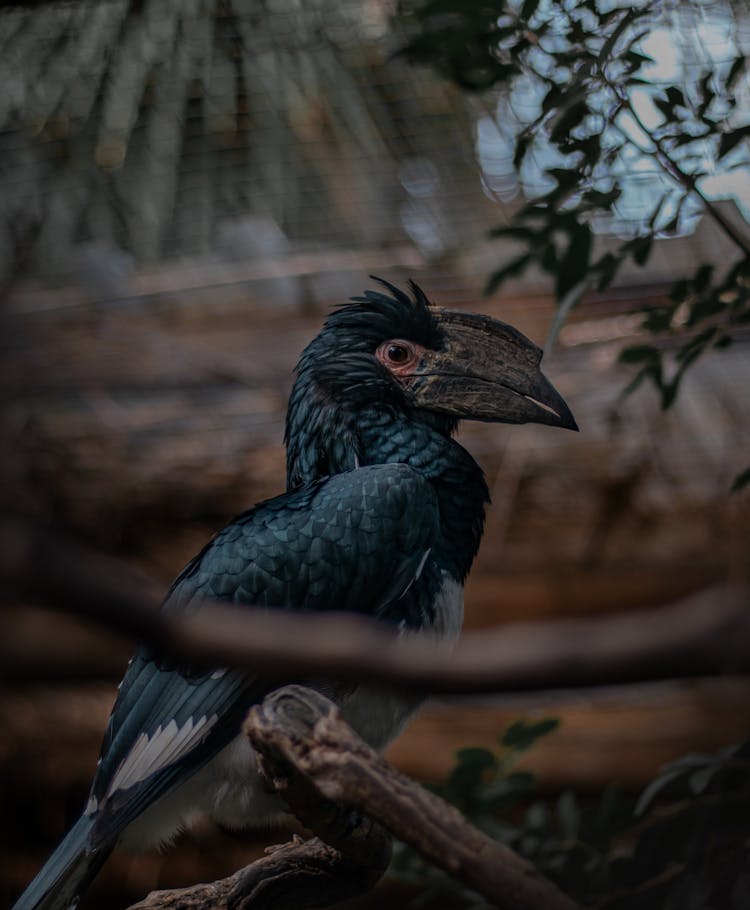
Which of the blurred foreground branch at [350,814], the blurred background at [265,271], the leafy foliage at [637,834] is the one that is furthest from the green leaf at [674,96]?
the blurred background at [265,271]

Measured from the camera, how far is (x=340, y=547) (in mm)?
1870

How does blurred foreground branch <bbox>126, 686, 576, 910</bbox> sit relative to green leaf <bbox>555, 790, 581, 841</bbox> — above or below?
above

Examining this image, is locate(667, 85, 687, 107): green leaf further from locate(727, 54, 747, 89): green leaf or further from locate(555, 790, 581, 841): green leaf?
locate(555, 790, 581, 841): green leaf

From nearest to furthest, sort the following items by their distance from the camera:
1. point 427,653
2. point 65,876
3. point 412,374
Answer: point 427,653
point 65,876
point 412,374

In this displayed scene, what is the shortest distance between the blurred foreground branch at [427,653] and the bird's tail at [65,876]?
1379 mm

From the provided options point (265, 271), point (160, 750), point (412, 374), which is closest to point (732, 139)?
point (412, 374)

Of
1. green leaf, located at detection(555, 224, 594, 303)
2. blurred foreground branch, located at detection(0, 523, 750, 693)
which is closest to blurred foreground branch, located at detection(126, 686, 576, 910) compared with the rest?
blurred foreground branch, located at detection(0, 523, 750, 693)

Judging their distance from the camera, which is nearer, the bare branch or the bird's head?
the bare branch

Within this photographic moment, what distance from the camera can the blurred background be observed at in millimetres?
3469

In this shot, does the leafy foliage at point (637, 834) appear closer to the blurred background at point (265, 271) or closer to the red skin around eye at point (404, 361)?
the red skin around eye at point (404, 361)

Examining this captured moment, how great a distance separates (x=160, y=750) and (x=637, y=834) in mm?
763

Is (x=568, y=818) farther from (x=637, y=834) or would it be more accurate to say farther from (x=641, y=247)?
(x=641, y=247)

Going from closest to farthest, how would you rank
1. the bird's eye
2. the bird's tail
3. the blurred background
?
1. the bird's tail
2. the bird's eye
3. the blurred background

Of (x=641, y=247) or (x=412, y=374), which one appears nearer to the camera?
(x=641, y=247)
